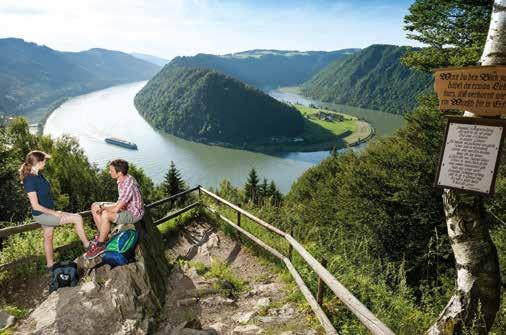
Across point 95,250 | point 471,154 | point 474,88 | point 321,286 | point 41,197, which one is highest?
point 474,88

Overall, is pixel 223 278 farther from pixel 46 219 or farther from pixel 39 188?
pixel 39 188

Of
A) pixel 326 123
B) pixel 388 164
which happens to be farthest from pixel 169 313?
pixel 326 123

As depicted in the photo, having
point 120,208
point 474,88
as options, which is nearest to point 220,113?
point 120,208

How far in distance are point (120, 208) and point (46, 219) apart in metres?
1.26

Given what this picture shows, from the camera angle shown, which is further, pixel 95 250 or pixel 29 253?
pixel 29 253

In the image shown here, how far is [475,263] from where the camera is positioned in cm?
374

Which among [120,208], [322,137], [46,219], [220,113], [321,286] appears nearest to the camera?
[321,286]

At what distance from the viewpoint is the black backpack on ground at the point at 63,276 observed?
534 cm

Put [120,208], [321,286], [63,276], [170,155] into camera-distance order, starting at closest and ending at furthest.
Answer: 1. [321,286]
2. [63,276]
3. [120,208]
4. [170,155]

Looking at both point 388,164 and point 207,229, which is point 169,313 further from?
point 388,164

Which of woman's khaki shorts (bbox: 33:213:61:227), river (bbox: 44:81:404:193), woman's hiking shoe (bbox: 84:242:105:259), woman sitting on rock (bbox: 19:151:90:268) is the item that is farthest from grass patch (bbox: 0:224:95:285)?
river (bbox: 44:81:404:193)

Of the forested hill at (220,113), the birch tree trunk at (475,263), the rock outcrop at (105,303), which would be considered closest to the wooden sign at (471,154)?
the birch tree trunk at (475,263)

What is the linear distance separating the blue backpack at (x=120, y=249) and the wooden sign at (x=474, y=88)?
498 centimetres

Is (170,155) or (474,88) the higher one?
(474,88)
